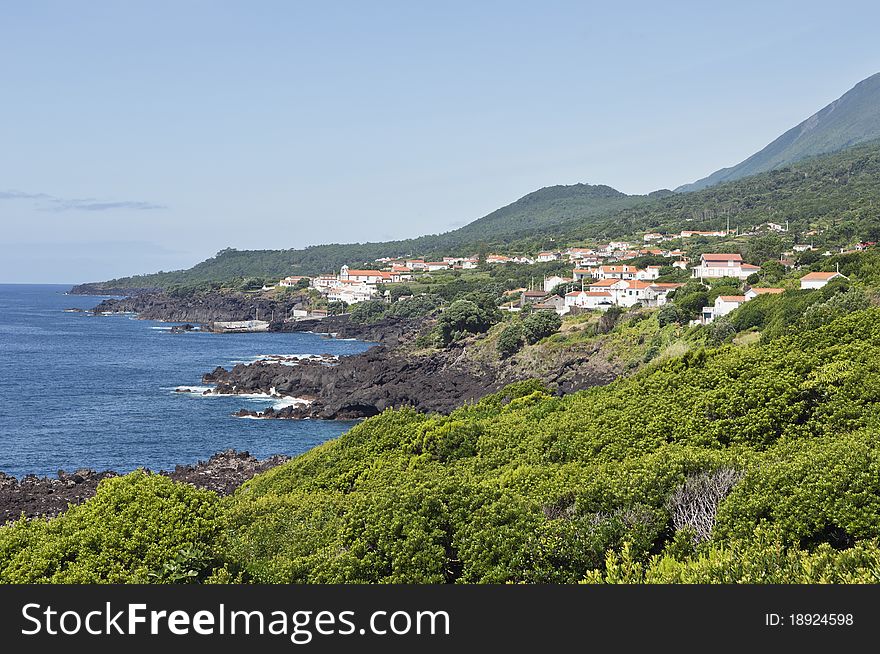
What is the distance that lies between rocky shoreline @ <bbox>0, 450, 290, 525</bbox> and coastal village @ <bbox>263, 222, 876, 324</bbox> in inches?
1378

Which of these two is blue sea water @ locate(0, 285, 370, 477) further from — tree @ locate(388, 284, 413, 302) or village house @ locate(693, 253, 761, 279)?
village house @ locate(693, 253, 761, 279)

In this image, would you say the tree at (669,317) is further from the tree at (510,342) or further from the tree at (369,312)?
the tree at (369,312)

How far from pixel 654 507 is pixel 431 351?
6469 cm

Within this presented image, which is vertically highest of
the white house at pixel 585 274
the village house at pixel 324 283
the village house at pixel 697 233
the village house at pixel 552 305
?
the village house at pixel 697 233

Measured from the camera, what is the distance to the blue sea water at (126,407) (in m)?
41.3

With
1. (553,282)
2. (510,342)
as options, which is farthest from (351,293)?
(510,342)

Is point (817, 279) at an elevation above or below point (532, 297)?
above

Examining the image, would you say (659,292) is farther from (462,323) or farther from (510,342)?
(462,323)

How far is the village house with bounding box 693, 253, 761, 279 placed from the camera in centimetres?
8026

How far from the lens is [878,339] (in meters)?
21.2

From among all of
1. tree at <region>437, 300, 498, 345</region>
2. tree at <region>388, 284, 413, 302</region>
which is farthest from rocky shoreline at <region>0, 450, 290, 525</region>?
tree at <region>388, 284, 413, 302</region>

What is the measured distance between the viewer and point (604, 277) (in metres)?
97.1

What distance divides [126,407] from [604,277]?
64.2 metres

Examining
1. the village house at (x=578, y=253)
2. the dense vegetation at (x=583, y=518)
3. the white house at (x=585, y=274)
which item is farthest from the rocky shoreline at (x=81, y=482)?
the village house at (x=578, y=253)
